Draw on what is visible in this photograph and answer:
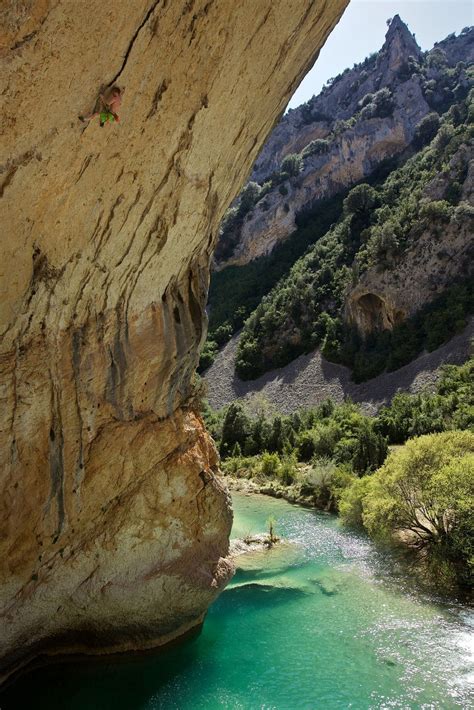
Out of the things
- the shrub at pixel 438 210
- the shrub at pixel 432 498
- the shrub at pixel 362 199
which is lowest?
the shrub at pixel 432 498

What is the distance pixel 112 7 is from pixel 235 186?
191 inches

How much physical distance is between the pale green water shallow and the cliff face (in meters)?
76.1

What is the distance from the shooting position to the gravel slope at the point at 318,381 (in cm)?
4288

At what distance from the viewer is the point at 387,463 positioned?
18.4m

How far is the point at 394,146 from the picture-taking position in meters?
79.2

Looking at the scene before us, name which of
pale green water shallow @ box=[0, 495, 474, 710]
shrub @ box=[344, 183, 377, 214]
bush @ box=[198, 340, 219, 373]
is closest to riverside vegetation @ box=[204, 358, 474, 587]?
pale green water shallow @ box=[0, 495, 474, 710]

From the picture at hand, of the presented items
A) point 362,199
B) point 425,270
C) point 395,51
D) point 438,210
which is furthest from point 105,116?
point 395,51

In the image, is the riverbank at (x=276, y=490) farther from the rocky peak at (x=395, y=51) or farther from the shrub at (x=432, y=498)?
the rocky peak at (x=395, y=51)

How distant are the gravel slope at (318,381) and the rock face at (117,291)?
112ft

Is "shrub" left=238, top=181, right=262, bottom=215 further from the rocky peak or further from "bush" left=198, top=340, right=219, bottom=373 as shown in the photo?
"bush" left=198, top=340, right=219, bottom=373

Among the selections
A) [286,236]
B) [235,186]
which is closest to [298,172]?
[286,236]

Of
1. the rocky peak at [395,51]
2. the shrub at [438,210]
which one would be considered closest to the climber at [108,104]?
the shrub at [438,210]

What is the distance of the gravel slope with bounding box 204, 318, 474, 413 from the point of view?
141ft

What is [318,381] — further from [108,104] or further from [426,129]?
[108,104]
